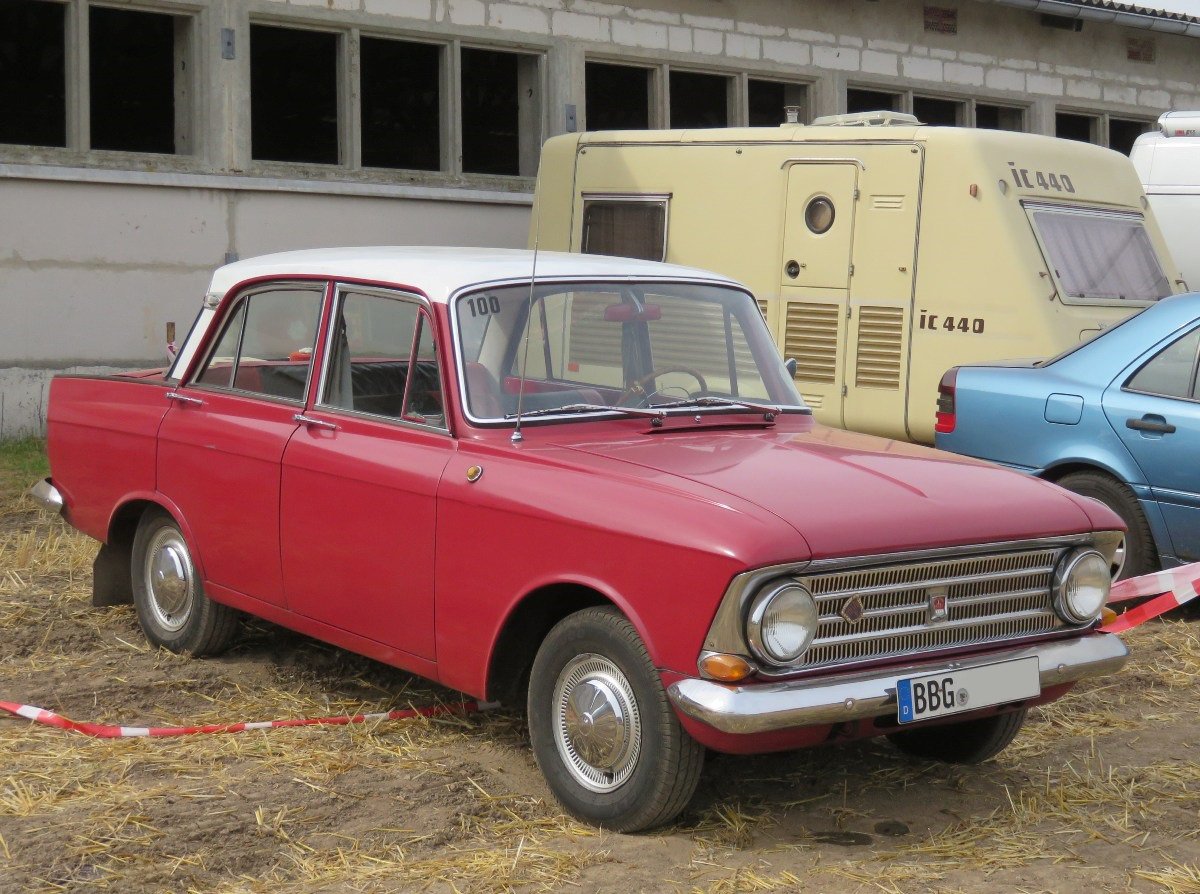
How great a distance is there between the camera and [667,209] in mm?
11820

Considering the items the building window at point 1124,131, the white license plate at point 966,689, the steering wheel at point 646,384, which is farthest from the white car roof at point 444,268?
the building window at point 1124,131

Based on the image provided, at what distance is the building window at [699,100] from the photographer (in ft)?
54.7

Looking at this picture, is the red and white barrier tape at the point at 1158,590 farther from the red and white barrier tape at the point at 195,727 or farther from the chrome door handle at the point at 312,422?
the chrome door handle at the point at 312,422

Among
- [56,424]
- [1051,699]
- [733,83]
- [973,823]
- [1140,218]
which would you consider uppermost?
[733,83]

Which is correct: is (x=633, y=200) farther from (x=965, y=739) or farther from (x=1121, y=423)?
(x=965, y=739)

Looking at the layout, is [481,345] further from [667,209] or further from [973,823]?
[667,209]

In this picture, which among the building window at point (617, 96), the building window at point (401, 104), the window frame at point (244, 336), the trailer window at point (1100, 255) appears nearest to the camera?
the window frame at point (244, 336)

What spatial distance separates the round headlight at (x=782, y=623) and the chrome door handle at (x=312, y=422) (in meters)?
1.95

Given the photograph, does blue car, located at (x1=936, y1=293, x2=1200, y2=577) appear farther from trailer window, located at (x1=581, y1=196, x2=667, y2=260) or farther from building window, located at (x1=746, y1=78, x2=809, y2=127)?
building window, located at (x1=746, y1=78, x2=809, y2=127)

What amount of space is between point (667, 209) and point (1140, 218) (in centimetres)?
324

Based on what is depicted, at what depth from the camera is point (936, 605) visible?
183 inches

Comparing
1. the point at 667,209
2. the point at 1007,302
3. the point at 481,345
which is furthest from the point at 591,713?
the point at 667,209

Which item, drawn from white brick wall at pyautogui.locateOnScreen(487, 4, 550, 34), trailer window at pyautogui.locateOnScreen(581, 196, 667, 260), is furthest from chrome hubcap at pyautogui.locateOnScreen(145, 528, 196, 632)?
white brick wall at pyautogui.locateOnScreen(487, 4, 550, 34)

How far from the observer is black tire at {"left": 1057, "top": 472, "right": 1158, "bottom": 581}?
757cm
